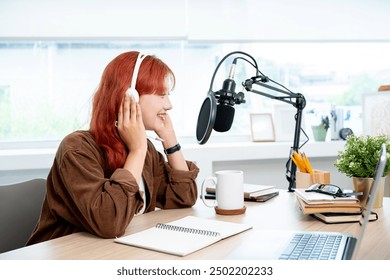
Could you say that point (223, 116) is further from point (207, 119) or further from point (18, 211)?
point (18, 211)

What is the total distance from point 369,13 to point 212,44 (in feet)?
3.37

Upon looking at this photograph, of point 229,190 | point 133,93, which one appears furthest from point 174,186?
point 133,93

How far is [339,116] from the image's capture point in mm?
3025

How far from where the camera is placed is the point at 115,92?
4.64 ft

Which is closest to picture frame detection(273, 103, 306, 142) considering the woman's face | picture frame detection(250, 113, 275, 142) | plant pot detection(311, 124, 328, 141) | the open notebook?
picture frame detection(250, 113, 275, 142)

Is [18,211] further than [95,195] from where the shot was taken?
Yes

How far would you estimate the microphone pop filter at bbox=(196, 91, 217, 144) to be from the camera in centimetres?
151

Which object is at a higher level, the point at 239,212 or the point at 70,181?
the point at 70,181

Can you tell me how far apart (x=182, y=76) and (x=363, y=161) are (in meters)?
1.68

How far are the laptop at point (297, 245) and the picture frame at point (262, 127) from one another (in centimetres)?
180

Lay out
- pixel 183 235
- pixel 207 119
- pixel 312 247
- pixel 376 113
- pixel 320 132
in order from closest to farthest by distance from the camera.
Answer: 1. pixel 312 247
2. pixel 183 235
3. pixel 207 119
4. pixel 376 113
5. pixel 320 132

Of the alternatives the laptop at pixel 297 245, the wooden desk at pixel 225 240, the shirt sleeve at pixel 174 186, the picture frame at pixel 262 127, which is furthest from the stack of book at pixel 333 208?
the picture frame at pixel 262 127
